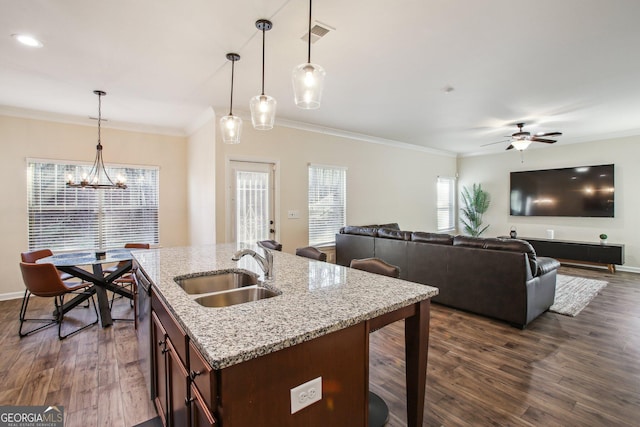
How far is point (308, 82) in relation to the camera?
1881mm

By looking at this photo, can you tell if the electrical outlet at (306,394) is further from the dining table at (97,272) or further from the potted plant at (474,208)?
the potted plant at (474,208)

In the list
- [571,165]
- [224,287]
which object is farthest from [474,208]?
[224,287]

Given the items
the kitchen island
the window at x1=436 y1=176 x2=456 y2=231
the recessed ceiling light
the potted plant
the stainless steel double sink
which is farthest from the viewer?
the window at x1=436 y1=176 x2=456 y2=231

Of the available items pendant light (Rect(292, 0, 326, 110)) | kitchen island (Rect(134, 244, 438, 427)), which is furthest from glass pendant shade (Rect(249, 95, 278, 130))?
kitchen island (Rect(134, 244, 438, 427))

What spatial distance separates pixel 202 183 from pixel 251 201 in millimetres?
864

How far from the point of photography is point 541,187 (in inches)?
275

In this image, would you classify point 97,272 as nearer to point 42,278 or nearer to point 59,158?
point 42,278

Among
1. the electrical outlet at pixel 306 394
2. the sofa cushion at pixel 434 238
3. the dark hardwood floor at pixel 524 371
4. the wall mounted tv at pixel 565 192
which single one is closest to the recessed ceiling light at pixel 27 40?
the electrical outlet at pixel 306 394

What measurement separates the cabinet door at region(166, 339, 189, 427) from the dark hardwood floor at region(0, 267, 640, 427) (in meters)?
0.81

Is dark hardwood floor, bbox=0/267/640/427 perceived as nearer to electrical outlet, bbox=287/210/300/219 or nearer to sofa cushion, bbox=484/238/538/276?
sofa cushion, bbox=484/238/538/276

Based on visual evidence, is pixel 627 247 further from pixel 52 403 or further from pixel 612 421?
pixel 52 403

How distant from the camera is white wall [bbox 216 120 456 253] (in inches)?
187

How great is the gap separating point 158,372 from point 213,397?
3.70ft

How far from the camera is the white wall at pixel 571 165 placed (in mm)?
5922
